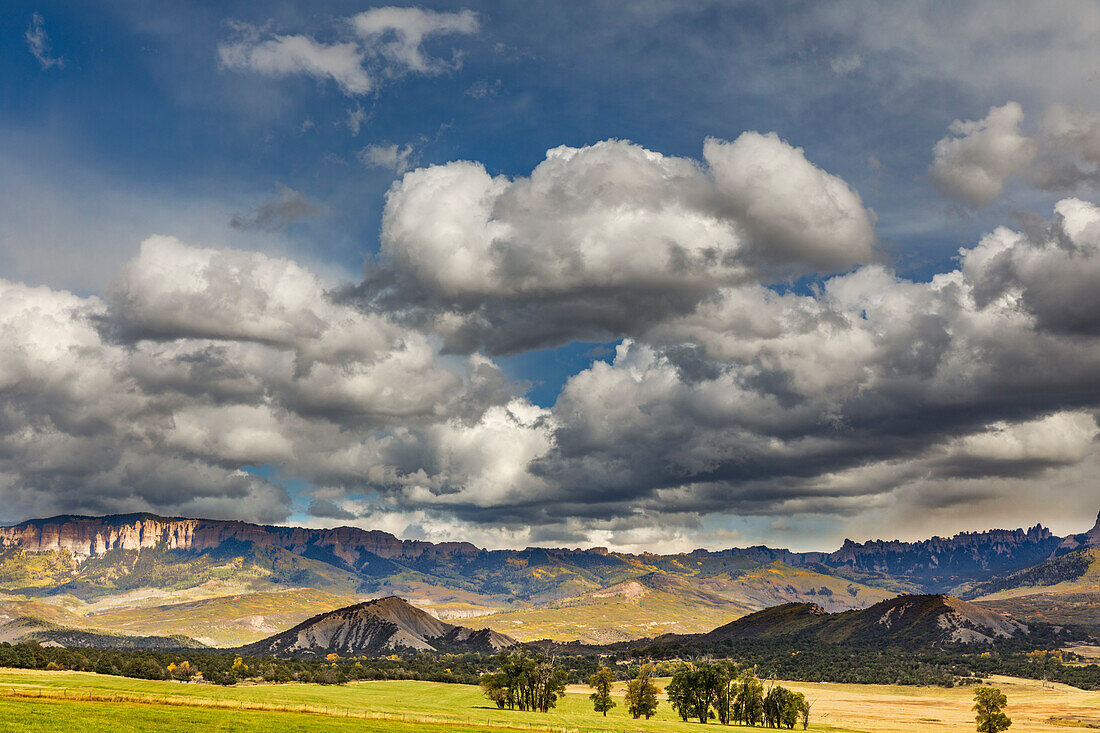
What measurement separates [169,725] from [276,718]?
1990cm

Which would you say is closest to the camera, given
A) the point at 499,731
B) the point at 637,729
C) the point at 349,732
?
the point at 349,732

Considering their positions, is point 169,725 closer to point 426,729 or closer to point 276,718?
point 276,718

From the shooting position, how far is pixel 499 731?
122375 mm

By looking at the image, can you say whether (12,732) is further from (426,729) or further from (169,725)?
(426,729)

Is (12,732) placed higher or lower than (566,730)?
higher

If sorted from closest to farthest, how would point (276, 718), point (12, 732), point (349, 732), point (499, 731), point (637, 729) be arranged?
Result: point (12, 732) < point (349, 732) < point (276, 718) < point (499, 731) < point (637, 729)

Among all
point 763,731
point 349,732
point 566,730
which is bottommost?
point 763,731

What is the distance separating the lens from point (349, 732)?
9700cm

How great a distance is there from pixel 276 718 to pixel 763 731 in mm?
128533

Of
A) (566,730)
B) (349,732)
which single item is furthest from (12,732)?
(566,730)

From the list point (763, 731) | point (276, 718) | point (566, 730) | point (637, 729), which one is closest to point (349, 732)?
point (276, 718)

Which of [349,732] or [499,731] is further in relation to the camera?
[499,731]

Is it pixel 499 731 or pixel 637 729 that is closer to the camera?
pixel 499 731

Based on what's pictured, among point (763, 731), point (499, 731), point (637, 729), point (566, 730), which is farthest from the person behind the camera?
point (763, 731)
